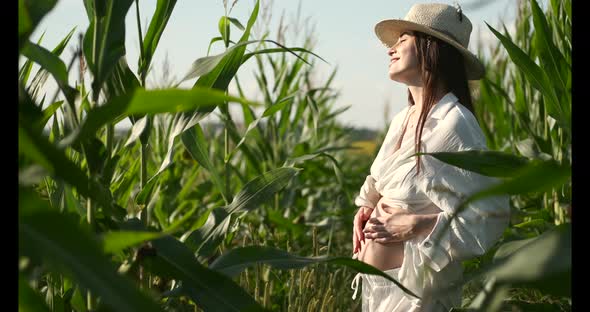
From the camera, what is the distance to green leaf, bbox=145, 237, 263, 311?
3.40 ft

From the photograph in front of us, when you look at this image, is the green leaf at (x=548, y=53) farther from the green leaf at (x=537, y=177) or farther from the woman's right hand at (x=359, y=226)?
the green leaf at (x=537, y=177)

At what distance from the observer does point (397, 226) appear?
1809 mm

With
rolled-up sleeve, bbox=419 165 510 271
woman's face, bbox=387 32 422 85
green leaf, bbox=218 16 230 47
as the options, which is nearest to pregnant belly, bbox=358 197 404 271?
rolled-up sleeve, bbox=419 165 510 271

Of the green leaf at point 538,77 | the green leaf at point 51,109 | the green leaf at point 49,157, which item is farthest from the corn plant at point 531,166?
the green leaf at point 51,109

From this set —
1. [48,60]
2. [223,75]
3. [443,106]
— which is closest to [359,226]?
[443,106]

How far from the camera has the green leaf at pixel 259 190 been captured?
143 cm

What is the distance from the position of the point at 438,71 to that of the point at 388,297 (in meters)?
0.56

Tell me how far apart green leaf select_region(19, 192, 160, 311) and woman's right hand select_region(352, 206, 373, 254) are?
55.1 inches

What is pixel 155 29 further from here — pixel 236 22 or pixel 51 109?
pixel 236 22

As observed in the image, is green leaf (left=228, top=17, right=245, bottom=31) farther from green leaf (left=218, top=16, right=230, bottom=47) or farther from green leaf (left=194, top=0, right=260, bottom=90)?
green leaf (left=194, top=0, right=260, bottom=90)

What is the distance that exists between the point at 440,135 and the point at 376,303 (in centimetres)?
44

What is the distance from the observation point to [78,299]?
1207 mm
